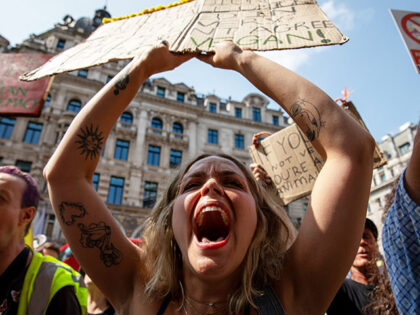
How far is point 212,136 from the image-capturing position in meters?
24.3

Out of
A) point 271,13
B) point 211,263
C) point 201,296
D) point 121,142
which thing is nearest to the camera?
point 211,263

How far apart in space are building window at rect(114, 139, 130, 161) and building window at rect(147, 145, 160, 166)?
5.64 feet

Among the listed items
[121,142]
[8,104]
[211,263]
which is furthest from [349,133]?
[121,142]

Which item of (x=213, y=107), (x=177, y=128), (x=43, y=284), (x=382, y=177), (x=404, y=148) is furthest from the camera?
(x=382, y=177)

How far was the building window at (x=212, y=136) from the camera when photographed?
24000 millimetres

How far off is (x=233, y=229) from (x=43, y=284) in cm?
163

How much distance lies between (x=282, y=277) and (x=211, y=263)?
0.41 m

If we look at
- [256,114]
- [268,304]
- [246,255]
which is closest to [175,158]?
[256,114]

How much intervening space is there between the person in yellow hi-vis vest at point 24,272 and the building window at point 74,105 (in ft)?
66.8

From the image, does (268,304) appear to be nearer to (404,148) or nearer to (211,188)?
(211,188)

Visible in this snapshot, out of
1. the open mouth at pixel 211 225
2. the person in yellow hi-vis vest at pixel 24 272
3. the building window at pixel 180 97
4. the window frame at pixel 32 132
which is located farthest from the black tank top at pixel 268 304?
the building window at pixel 180 97

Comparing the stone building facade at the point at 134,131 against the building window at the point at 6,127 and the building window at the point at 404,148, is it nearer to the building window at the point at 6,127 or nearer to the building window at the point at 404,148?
the building window at the point at 6,127

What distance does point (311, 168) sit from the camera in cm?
281

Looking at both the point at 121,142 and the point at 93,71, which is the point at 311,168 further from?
the point at 93,71
